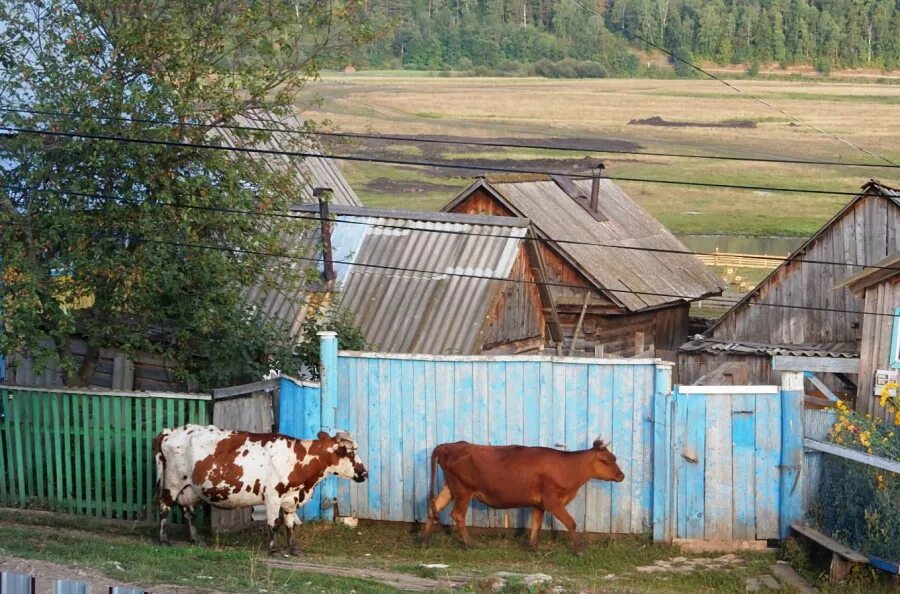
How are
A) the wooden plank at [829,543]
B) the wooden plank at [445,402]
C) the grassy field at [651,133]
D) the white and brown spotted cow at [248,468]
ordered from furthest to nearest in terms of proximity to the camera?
the grassy field at [651,133], the wooden plank at [445,402], the white and brown spotted cow at [248,468], the wooden plank at [829,543]

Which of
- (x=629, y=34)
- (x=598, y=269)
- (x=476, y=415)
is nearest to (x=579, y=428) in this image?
(x=476, y=415)

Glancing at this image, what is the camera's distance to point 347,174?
86.1 m

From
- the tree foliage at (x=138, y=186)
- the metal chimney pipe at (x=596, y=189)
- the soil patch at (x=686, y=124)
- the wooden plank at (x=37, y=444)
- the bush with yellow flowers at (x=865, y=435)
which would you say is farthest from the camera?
the soil patch at (x=686, y=124)

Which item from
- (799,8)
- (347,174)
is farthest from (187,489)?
(799,8)

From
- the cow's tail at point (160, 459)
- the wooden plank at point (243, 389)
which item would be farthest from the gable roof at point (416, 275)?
the cow's tail at point (160, 459)

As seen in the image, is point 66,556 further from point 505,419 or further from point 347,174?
point 347,174

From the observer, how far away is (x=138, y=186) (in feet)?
58.5

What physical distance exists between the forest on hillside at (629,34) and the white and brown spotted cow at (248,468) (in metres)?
107

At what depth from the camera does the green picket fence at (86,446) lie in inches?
639

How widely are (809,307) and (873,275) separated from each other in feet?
20.5

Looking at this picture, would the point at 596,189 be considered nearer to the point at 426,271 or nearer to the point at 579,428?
the point at 426,271

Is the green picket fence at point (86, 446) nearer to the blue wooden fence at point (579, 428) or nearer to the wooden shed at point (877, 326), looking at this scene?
the blue wooden fence at point (579, 428)

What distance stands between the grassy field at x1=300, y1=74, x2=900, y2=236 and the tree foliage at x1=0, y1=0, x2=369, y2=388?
54.0 meters

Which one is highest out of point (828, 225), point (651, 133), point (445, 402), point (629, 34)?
point (629, 34)
